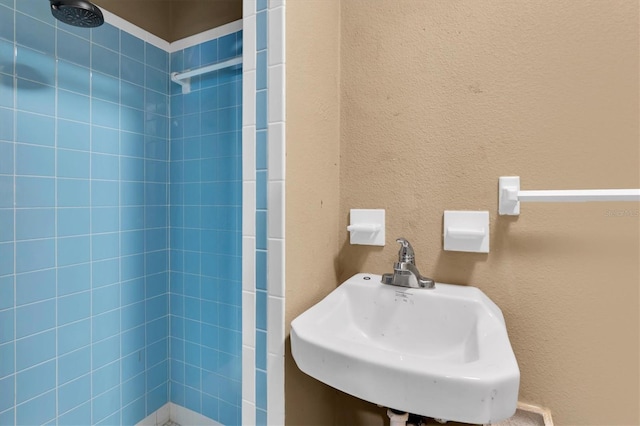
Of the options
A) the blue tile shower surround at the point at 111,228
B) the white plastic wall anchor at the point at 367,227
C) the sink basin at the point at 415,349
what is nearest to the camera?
the sink basin at the point at 415,349

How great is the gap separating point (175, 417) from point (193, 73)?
1.65 m

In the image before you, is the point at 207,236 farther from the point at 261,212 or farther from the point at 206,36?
the point at 206,36

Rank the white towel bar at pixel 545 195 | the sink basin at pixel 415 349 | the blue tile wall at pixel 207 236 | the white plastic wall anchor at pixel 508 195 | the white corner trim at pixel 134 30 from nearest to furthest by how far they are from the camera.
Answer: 1. the sink basin at pixel 415 349
2. the white towel bar at pixel 545 195
3. the white plastic wall anchor at pixel 508 195
4. the white corner trim at pixel 134 30
5. the blue tile wall at pixel 207 236

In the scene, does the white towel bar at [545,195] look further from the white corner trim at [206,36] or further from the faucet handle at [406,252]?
the white corner trim at [206,36]

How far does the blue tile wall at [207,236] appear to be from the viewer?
133 cm

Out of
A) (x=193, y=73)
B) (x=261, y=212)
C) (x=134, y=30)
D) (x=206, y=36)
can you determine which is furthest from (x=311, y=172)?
(x=134, y=30)

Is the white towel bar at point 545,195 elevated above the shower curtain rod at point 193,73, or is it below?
below

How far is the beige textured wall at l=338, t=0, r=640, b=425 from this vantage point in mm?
699

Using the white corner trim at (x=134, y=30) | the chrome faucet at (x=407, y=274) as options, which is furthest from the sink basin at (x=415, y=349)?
the white corner trim at (x=134, y=30)

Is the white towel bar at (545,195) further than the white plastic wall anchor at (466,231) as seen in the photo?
No

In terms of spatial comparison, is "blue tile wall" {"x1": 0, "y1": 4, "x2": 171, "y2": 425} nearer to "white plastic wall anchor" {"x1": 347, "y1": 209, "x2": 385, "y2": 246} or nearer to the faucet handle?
"white plastic wall anchor" {"x1": 347, "y1": 209, "x2": 385, "y2": 246}

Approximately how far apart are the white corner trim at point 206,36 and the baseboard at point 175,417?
1.75 metres

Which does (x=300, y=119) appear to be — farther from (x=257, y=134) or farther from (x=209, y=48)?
(x=209, y=48)

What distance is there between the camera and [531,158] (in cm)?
76
